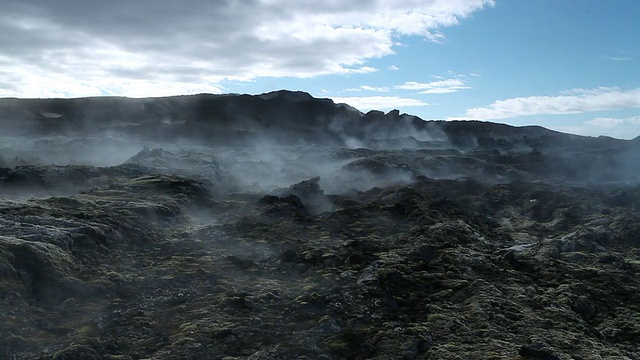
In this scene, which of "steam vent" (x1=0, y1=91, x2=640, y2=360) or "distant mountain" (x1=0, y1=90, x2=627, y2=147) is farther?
"distant mountain" (x1=0, y1=90, x2=627, y2=147)

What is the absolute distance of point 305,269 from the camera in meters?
19.3

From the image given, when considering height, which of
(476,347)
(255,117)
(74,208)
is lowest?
(476,347)

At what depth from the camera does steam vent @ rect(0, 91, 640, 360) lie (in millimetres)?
13688

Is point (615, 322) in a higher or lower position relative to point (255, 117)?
lower

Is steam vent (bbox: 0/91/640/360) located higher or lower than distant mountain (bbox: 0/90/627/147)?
lower

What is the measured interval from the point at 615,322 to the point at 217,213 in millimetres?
19576

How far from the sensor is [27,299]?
14641 mm

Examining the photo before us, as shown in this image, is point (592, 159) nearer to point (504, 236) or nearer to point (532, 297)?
point (504, 236)

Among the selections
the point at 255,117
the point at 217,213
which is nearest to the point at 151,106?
the point at 255,117

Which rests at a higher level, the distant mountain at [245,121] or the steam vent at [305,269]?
the distant mountain at [245,121]

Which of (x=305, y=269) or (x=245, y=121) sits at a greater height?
(x=245, y=121)

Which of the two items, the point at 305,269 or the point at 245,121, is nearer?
the point at 305,269

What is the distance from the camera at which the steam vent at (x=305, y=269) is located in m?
13.7

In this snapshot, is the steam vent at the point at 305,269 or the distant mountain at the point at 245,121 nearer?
the steam vent at the point at 305,269
